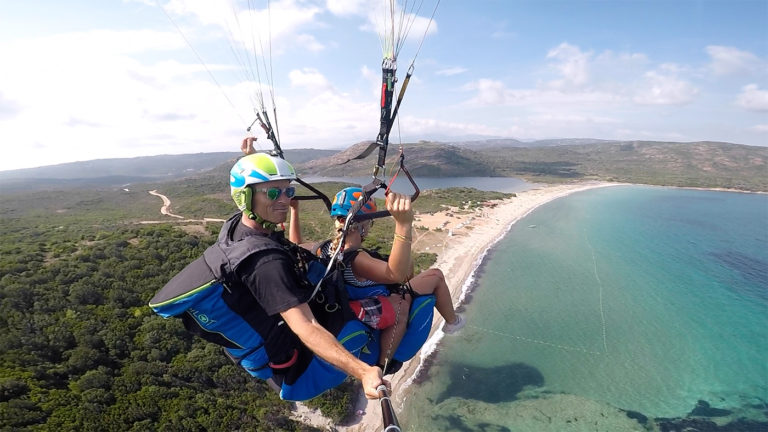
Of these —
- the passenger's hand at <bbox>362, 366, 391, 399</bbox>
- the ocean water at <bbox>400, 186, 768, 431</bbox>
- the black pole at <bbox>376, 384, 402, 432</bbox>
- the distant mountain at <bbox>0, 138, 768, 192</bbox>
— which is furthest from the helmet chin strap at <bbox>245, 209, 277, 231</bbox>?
the distant mountain at <bbox>0, 138, 768, 192</bbox>

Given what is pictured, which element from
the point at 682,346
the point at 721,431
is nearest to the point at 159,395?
the point at 721,431

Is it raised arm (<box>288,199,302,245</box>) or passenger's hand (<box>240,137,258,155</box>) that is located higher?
passenger's hand (<box>240,137,258,155</box>)

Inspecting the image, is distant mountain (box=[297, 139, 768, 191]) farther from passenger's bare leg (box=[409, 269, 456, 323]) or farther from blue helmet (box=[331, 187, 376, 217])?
blue helmet (box=[331, 187, 376, 217])

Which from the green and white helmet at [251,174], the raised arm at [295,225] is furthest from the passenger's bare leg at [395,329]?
the green and white helmet at [251,174]

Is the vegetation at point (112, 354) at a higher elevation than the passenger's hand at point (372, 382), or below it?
below

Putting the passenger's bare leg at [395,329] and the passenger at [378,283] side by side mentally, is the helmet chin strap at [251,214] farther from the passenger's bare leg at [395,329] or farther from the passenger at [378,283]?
the passenger's bare leg at [395,329]

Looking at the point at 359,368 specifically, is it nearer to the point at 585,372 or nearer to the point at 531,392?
the point at 531,392
